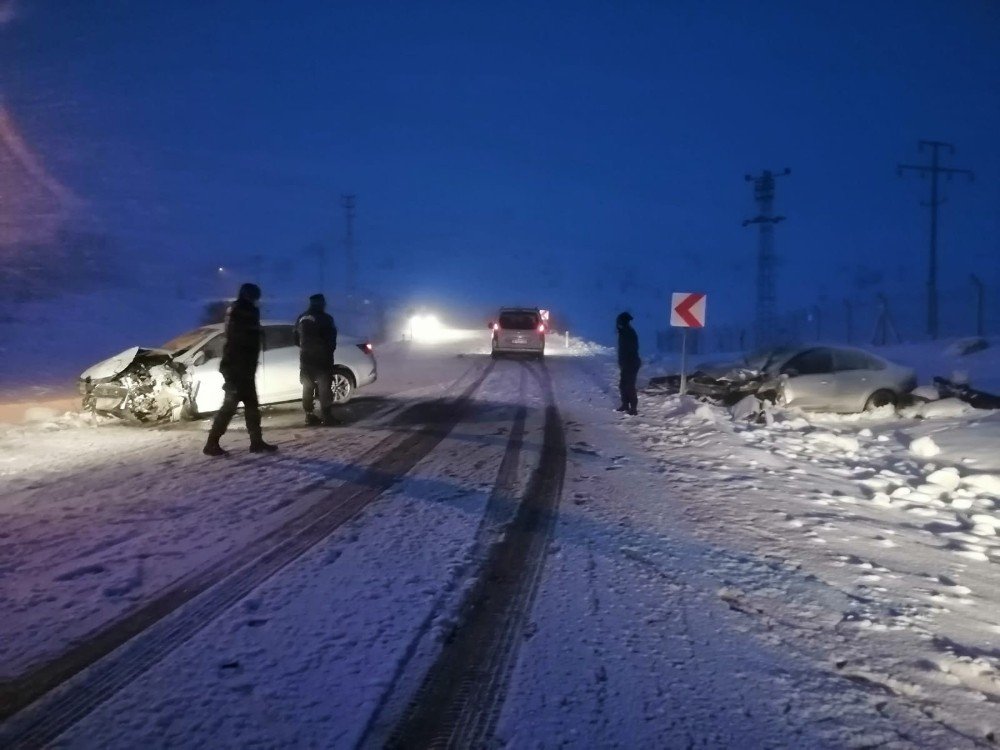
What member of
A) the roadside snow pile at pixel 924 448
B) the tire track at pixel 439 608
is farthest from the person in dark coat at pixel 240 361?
the roadside snow pile at pixel 924 448

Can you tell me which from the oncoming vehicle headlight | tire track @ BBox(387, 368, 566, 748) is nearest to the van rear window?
tire track @ BBox(387, 368, 566, 748)

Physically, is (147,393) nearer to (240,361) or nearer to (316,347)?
(316,347)

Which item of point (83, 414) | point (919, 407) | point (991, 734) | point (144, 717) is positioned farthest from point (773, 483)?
point (83, 414)

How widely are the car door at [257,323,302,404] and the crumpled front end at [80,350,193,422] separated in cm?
122

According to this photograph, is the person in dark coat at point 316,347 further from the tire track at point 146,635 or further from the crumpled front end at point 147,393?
the tire track at point 146,635

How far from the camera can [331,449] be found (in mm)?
9094

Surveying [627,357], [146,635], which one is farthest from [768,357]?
[146,635]

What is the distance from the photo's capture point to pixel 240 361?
28.2 ft

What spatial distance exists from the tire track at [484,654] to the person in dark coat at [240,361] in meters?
4.00

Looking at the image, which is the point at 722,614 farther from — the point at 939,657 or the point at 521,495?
the point at 521,495

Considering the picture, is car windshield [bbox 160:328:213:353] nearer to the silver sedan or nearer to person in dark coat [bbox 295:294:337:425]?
person in dark coat [bbox 295:294:337:425]

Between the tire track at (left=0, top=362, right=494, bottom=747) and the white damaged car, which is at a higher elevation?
the white damaged car

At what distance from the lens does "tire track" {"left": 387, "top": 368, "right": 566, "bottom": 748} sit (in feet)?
10.6

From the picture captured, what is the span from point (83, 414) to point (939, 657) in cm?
1248
